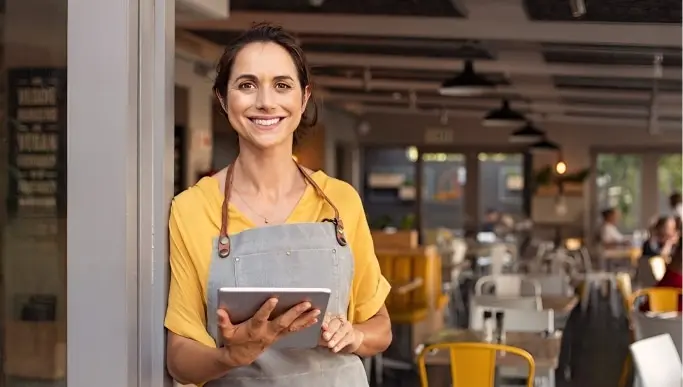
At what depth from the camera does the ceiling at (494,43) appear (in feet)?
20.0

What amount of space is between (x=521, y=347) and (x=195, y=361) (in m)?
3.48

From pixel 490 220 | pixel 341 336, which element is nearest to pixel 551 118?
pixel 490 220

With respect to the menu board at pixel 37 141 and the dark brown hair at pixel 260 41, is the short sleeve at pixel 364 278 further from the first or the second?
the menu board at pixel 37 141

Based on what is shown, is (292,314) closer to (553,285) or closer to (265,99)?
(265,99)

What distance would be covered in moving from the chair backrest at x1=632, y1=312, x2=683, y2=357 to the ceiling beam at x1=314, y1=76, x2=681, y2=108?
18.5 ft

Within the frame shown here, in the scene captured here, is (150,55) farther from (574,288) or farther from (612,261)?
(612,261)

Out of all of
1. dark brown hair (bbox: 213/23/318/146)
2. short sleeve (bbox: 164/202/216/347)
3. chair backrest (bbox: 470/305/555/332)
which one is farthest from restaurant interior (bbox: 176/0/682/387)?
short sleeve (bbox: 164/202/216/347)

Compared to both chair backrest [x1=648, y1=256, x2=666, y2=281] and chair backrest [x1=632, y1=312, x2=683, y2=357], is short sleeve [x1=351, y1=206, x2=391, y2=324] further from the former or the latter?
chair backrest [x1=648, y1=256, x2=666, y2=281]

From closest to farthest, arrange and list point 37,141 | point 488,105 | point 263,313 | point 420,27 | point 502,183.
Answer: point 263,313
point 37,141
point 420,27
point 488,105
point 502,183

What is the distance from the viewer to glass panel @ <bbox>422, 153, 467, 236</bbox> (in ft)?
57.6

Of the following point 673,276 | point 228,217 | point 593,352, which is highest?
point 228,217

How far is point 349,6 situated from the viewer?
7.21 meters

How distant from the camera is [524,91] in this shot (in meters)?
12.1

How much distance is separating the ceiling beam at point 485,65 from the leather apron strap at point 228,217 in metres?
6.83
